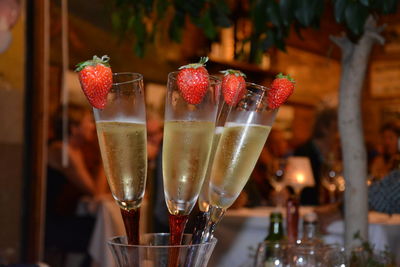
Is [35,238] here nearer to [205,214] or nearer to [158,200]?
[158,200]

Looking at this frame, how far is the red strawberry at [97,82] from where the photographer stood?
88cm

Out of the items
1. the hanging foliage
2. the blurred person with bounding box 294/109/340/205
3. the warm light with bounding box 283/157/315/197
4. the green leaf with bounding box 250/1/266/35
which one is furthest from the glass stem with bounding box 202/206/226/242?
the blurred person with bounding box 294/109/340/205

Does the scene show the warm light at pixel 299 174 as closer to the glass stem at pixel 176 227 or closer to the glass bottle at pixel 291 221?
the glass bottle at pixel 291 221

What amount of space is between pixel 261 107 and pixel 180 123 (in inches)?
4.8

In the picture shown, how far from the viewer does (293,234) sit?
191cm

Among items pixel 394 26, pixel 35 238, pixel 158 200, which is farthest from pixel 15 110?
pixel 394 26

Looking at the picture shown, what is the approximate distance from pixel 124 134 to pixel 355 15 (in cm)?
89

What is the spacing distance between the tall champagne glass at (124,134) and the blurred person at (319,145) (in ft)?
10.4

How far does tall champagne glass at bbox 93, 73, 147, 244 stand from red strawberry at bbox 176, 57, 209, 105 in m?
0.06

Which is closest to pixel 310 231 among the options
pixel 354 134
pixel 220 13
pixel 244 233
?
pixel 354 134

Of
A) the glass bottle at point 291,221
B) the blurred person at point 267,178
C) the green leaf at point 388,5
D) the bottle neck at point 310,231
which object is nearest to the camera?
the green leaf at point 388,5

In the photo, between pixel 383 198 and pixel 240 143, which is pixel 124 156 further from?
pixel 383 198

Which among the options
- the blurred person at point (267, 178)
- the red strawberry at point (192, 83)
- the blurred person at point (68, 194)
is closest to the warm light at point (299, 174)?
the blurred person at point (267, 178)

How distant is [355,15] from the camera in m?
1.61
